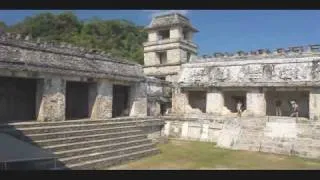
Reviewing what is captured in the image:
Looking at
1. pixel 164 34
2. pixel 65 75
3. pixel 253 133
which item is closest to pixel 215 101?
pixel 253 133

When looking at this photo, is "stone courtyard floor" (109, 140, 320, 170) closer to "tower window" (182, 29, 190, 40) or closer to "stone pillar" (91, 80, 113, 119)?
"stone pillar" (91, 80, 113, 119)

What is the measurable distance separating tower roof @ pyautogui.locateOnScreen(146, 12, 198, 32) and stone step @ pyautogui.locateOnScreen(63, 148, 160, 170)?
1456cm

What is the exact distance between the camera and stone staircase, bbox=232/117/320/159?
50.9 ft

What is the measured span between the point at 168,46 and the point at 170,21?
197cm

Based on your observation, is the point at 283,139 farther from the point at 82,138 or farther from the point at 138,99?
the point at 82,138

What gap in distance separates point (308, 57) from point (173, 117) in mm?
8653

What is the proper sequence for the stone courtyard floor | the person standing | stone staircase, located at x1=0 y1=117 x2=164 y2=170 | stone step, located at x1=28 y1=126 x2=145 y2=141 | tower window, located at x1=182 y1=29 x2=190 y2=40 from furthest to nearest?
tower window, located at x1=182 y1=29 x2=190 y2=40 < the person standing < the stone courtyard floor < stone step, located at x1=28 y1=126 x2=145 y2=141 < stone staircase, located at x1=0 y1=117 x2=164 y2=170

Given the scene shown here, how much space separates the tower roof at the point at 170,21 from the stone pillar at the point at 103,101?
11391 mm

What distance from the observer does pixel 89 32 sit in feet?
131

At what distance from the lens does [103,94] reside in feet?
57.2

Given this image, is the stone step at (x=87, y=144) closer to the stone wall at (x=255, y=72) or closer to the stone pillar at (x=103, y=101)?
the stone pillar at (x=103, y=101)

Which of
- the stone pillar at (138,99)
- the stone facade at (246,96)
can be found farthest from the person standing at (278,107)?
the stone pillar at (138,99)

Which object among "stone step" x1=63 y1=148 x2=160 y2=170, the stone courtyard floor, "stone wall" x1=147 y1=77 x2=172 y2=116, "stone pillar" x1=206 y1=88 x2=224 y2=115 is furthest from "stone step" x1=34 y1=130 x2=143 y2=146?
"stone pillar" x1=206 y1=88 x2=224 y2=115

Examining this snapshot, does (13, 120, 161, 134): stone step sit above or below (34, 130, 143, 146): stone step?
above
